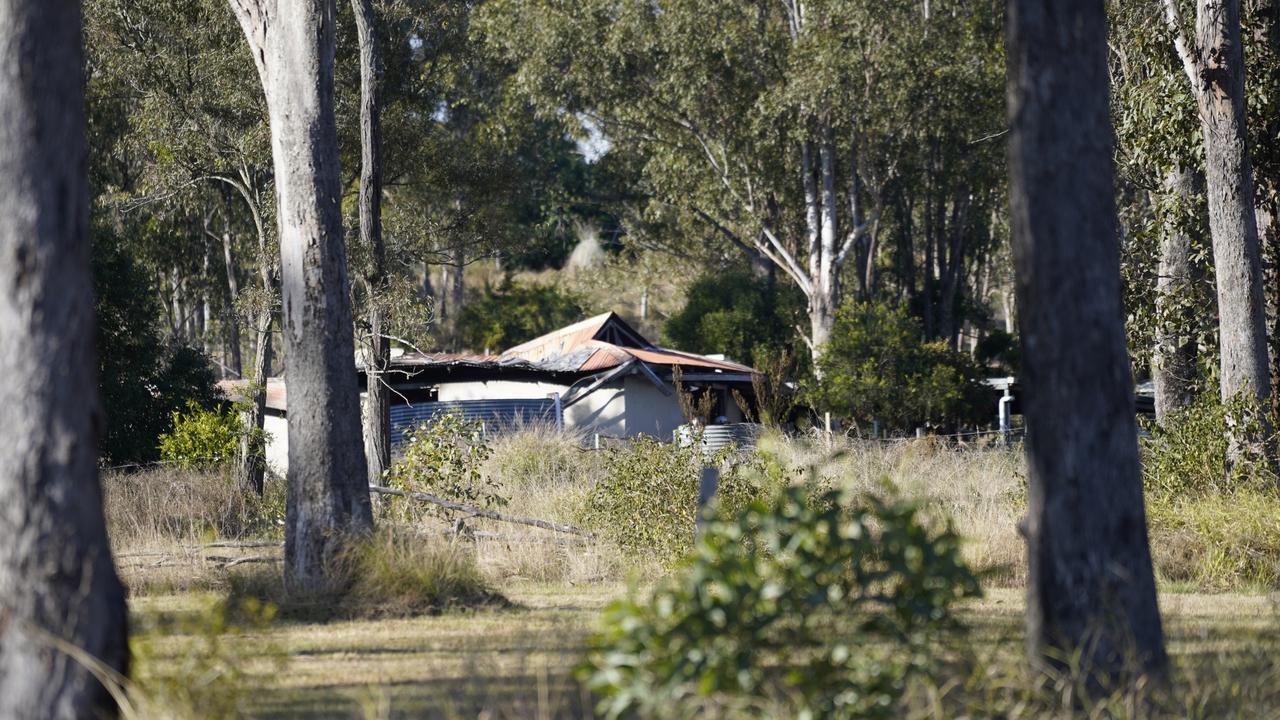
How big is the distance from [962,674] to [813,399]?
25600mm

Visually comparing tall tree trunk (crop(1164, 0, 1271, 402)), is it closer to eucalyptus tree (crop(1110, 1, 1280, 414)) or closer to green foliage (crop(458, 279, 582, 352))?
eucalyptus tree (crop(1110, 1, 1280, 414))

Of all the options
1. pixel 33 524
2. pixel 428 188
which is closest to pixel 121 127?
pixel 428 188

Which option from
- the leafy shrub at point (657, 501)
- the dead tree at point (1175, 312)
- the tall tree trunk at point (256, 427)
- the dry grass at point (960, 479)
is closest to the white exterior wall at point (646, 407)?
the tall tree trunk at point (256, 427)

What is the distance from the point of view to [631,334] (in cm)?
3919

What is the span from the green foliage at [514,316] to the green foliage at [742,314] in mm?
8707

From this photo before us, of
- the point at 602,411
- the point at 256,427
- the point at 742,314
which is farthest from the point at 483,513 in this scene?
the point at 742,314

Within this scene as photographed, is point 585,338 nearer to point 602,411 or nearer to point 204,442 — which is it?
point 602,411

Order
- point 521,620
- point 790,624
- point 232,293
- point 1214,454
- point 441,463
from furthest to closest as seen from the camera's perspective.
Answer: point 232,293 < point 441,463 < point 1214,454 < point 521,620 < point 790,624

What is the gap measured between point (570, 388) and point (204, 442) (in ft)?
41.6

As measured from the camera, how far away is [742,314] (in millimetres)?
A: 42750

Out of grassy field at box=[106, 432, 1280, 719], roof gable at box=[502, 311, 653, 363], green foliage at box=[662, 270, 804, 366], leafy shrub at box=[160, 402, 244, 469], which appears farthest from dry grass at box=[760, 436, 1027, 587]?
green foliage at box=[662, 270, 804, 366]

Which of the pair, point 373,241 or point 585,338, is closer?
point 373,241

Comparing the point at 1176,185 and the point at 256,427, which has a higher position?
the point at 1176,185

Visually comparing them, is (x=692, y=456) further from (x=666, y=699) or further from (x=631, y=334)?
(x=631, y=334)
